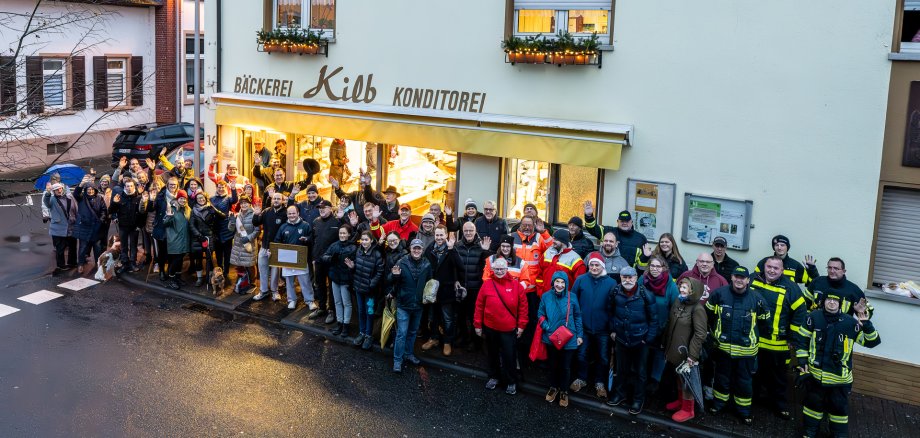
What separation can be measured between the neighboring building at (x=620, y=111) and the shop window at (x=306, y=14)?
1.6 inches

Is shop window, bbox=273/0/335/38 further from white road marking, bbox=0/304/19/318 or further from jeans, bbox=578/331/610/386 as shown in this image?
jeans, bbox=578/331/610/386

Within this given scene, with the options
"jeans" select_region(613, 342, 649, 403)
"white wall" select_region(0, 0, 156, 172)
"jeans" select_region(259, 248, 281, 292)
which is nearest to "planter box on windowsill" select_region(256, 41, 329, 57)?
"jeans" select_region(259, 248, 281, 292)

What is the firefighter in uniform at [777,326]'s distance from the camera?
9.15m

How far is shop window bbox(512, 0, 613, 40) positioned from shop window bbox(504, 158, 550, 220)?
2137mm

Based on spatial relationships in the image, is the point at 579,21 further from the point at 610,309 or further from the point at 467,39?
the point at 610,309

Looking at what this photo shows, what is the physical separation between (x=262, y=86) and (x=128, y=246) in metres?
3.95

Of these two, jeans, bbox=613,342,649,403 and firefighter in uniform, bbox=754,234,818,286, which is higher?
firefighter in uniform, bbox=754,234,818,286

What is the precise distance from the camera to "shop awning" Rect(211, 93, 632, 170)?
11836mm

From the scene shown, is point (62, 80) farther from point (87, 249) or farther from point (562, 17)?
point (562, 17)

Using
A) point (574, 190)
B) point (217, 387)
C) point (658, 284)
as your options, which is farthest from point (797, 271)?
point (217, 387)

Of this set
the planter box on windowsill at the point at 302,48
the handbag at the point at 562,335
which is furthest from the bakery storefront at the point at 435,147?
the handbag at the point at 562,335

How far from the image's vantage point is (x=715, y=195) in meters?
11.2

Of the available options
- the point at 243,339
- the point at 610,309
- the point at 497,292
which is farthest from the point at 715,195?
the point at 243,339

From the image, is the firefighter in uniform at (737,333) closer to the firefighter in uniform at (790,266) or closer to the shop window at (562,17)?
the firefighter in uniform at (790,266)
